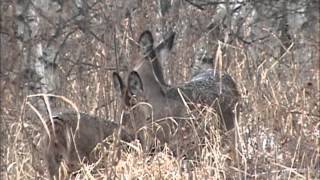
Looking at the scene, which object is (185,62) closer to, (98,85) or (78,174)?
(98,85)

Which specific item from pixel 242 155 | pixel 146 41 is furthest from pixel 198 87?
pixel 242 155

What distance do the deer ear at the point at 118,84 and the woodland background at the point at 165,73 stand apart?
0.12m

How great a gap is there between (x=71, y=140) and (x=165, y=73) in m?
2.86

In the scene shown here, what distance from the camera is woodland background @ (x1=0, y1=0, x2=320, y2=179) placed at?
590cm

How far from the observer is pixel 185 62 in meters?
9.64

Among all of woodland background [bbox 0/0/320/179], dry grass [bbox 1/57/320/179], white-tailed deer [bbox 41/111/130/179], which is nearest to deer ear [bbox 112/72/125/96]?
woodland background [bbox 0/0/320/179]

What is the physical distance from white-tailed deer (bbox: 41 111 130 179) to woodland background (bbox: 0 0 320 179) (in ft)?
0.41

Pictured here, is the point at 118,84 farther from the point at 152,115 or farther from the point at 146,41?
the point at 146,41

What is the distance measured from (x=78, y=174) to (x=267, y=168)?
1324 millimetres

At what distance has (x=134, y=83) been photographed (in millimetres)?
7090

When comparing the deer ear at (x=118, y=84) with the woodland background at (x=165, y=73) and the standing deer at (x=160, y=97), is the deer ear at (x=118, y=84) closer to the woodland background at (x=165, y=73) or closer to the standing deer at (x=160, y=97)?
the standing deer at (x=160, y=97)

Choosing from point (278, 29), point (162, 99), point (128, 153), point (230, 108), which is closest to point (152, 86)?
point (162, 99)

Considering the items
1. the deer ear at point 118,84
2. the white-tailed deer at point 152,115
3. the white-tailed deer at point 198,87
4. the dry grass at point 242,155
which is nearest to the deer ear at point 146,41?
the white-tailed deer at point 198,87

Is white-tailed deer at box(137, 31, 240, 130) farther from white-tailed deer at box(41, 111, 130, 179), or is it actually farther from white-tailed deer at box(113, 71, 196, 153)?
white-tailed deer at box(41, 111, 130, 179)
